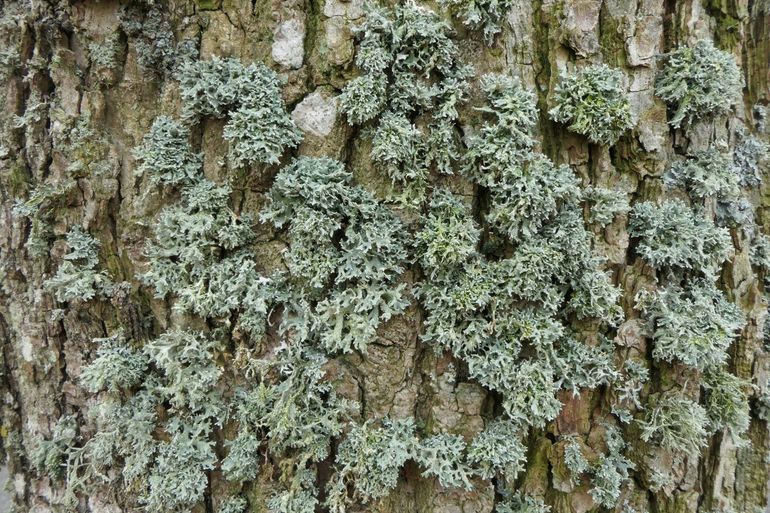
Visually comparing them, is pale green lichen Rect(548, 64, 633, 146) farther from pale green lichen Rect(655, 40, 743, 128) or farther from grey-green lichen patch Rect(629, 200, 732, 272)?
grey-green lichen patch Rect(629, 200, 732, 272)

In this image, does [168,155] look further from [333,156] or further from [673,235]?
[673,235]

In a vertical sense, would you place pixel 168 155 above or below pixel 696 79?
below

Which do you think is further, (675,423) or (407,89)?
(675,423)

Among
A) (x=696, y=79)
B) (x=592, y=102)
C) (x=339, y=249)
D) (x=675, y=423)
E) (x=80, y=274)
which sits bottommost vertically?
(x=675, y=423)

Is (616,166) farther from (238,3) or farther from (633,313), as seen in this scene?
(238,3)

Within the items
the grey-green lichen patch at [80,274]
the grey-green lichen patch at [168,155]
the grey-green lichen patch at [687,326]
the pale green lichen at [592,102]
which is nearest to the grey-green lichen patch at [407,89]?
the pale green lichen at [592,102]

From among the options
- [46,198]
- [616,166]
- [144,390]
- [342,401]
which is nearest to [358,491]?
[342,401]

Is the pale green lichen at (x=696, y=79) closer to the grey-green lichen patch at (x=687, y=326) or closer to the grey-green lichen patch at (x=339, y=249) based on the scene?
the grey-green lichen patch at (x=687, y=326)

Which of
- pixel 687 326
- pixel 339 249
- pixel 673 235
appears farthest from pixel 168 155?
pixel 687 326

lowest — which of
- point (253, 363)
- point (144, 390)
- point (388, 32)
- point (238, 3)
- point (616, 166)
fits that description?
point (144, 390)

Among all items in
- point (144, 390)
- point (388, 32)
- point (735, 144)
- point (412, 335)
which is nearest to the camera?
point (388, 32)
